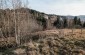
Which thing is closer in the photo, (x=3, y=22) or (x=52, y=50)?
(x=52, y=50)

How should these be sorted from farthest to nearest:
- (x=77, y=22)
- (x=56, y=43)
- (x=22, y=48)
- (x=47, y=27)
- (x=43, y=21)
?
1. (x=77, y=22)
2. (x=43, y=21)
3. (x=47, y=27)
4. (x=56, y=43)
5. (x=22, y=48)

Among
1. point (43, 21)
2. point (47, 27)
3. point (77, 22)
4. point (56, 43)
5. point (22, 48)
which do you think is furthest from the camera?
point (77, 22)

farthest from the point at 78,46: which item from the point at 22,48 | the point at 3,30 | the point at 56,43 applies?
the point at 3,30

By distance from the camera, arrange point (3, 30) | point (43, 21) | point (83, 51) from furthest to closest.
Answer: point (43, 21)
point (3, 30)
point (83, 51)

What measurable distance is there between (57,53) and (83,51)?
215cm

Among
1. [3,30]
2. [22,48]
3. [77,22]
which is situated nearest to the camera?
[22,48]

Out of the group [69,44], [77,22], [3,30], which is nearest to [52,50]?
[69,44]

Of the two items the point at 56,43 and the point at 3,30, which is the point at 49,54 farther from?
the point at 3,30

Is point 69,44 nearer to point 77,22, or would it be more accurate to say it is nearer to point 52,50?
point 52,50

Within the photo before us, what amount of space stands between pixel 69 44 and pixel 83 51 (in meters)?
2.14

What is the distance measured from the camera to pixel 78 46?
1691cm

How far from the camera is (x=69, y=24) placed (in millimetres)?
50750

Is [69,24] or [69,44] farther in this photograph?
[69,24]

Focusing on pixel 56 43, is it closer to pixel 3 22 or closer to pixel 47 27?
pixel 3 22
